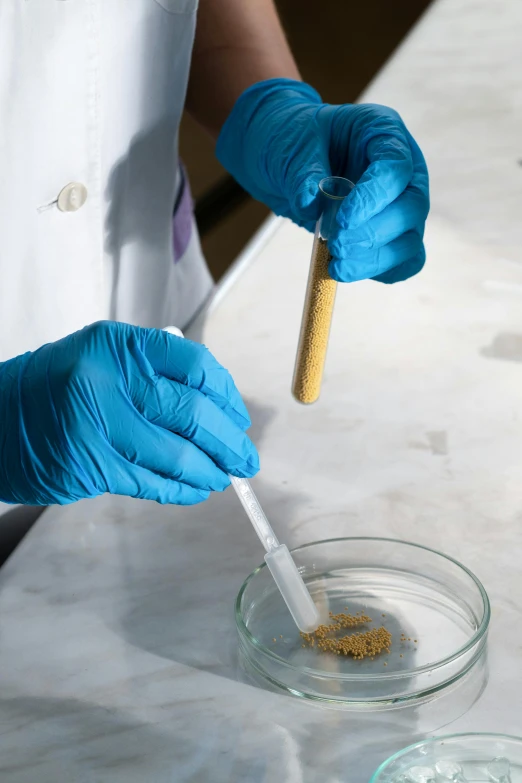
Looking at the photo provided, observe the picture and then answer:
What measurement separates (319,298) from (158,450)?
0.28 m

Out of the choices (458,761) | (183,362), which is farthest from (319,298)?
(458,761)

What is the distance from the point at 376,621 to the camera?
0.75 metres

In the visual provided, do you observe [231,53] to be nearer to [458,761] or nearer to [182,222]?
[182,222]

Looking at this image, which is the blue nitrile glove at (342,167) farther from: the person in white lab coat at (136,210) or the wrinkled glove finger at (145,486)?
the wrinkled glove finger at (145,486)

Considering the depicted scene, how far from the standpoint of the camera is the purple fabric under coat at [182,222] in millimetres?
1297

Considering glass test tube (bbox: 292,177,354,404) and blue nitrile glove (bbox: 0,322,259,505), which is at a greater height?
blue nitrile glove (bbox: 0,322,259,505)

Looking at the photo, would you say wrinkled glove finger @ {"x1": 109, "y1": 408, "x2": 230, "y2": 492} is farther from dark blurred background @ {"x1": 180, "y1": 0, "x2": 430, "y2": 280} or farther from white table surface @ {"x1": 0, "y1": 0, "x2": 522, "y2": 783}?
dark blurred background @ {"x1": 180, "y1": 0, "x2": 430, "y2": 280}

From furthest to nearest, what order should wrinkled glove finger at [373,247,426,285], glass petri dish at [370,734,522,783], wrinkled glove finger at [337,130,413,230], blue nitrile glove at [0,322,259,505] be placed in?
wrinkled glove finger at [373,247,426,285], wrinkled glove finger at [337,130,413,230], blue nitrile glove at [0,322,259,505], glass petri dish at [370,734,522,783]

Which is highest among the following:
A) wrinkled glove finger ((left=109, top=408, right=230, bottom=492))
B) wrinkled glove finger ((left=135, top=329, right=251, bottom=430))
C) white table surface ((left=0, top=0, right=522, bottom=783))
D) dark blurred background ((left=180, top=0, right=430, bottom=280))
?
wrinkled glove finger ((left=135, top=329, right=251, bottom=430))

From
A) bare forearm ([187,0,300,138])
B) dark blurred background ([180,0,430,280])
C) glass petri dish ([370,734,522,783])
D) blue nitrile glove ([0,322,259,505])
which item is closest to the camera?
glass petri dish ([370,734,522,783])

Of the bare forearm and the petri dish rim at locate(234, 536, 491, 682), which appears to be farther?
the bare forearm

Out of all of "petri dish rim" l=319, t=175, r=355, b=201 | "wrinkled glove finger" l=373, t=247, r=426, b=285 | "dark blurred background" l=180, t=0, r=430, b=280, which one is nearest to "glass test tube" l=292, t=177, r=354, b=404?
"petri dish rim" l=319, t=175, r=355, b=201

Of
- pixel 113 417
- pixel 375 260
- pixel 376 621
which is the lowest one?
pixel 376 621

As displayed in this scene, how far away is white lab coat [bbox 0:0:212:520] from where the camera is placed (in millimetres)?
881
